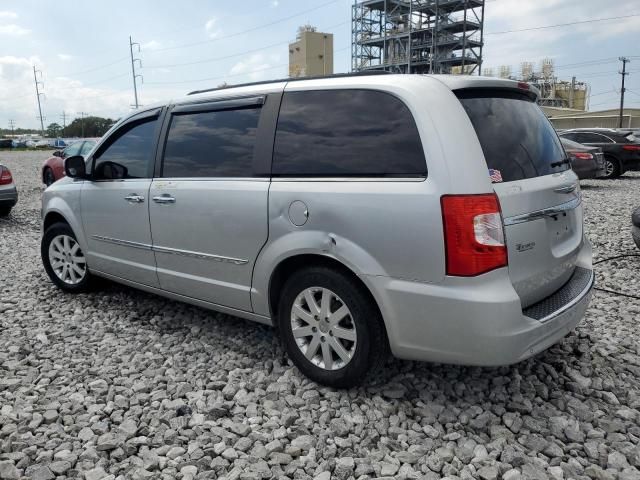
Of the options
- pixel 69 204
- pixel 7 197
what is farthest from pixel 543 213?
pixel 7 197

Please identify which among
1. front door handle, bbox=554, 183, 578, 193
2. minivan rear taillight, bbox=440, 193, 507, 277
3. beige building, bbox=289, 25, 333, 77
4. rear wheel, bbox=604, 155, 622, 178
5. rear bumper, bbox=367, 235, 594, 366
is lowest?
rear wheel, bbox=604, 155, 622, 178

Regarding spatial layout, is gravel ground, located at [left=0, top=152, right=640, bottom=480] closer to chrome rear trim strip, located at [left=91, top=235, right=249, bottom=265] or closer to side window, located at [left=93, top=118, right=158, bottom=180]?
chrome rear trim strip, located at [left=91, top=235, right=249, bottom=265]

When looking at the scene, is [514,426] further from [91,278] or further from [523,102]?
[91,278]

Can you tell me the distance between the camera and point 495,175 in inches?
105

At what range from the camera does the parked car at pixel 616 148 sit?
1549cm

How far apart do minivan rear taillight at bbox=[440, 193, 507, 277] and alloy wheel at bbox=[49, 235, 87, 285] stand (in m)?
3.64

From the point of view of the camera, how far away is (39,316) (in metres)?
4.54

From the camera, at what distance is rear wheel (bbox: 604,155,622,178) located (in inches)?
620

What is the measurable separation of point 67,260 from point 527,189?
13.8 ft

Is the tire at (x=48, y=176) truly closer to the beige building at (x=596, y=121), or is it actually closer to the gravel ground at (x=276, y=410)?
the gravel ground at (x=276, y=410)

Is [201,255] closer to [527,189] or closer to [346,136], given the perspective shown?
[346,136]

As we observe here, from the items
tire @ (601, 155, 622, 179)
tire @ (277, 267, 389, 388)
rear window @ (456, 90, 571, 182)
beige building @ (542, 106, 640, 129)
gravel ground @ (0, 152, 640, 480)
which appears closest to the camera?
gravel ground @ (0, 152, 640, 480)

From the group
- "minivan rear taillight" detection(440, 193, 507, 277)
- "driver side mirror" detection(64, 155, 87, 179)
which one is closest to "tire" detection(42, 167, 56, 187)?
"driver side mirror" detection(64, 155, 87, 179)

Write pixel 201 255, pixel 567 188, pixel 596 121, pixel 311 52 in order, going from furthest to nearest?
pixel 311 52 → pixel 596 121 → pixel 201 255 → pixel 567 188
